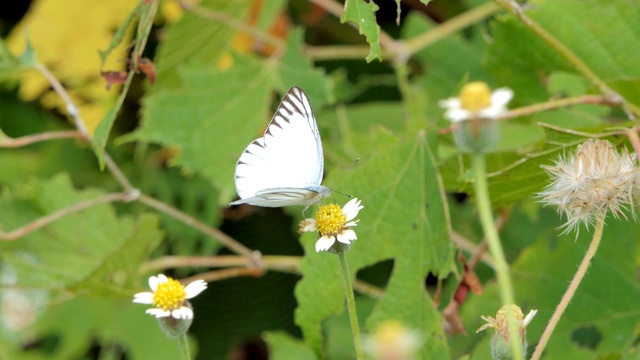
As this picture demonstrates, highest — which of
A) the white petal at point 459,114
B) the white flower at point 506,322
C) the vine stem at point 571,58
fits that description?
the vine stem at point 571,58

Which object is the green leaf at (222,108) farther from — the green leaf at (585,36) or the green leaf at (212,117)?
the green leaf at (585,36)

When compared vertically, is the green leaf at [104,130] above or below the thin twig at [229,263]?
above

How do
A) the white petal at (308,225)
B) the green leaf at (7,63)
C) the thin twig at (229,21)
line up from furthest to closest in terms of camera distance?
the thin twig at (229,21) → the green leaf at (7,63) → the white petal at (308,225)

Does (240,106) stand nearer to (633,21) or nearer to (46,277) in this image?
(46,277)

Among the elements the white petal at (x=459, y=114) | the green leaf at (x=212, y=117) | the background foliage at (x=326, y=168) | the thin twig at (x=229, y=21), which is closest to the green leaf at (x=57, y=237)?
the background foliage at (x=326, y=168)

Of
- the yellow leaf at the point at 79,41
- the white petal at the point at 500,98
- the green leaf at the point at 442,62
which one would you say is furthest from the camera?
the yellow leaf at the point at 79,41

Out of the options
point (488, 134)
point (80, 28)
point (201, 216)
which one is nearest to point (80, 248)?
point (201, 216)

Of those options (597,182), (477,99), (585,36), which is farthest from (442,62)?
(477,99)
